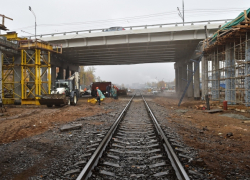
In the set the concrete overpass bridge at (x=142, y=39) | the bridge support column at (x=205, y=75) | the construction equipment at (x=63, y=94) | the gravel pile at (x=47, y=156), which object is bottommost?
the gravel pile at (x=47, y=156)

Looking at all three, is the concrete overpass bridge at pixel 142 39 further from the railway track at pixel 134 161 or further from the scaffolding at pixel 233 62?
the railway track at pixel 134 161

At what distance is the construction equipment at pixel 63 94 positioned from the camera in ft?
52.8

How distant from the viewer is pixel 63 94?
54.1 feet

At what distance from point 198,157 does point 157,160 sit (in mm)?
1004

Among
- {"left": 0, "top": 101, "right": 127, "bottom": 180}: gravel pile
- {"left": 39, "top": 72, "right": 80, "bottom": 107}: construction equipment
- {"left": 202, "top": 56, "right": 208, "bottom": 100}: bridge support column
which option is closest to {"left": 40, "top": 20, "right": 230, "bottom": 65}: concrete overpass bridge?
{"left": 202, "top": 56, "right": 208, "bottom": 100}: bridge support column

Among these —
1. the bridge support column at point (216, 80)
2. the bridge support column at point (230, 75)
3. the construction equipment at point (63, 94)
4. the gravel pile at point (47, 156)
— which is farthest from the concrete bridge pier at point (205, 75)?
the gravel pile at point (47, 156)

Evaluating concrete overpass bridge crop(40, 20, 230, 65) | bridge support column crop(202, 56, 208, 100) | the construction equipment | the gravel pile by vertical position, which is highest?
concrete overpass bridge crop(40, 20, 230, 65)

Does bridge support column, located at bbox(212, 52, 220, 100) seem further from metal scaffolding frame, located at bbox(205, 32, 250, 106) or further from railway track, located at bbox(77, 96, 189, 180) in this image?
railway track, located at bbox(77, 96, 189, 180)

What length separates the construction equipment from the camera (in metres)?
16.1

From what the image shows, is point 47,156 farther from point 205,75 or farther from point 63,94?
point 205,75

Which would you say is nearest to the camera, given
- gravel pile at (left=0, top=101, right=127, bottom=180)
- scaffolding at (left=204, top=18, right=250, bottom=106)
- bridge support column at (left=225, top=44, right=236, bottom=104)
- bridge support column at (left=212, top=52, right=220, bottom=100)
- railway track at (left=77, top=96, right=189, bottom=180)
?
railway track at (left=77, top=96, right=189, bottom=180)

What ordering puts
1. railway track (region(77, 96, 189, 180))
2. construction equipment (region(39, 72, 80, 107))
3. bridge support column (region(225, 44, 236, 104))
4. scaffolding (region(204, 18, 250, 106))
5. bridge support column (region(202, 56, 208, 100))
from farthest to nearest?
bridge support column (region(202, 56, 208, 100)), bridge support column (region(225, 44, 236, 104)), construction equipment (region(39, 72, 80, 107)), scaffolding (region(204, 18, 250, 106)), railway track (region(77, 96, 189, 180))

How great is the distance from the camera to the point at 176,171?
3594 mm

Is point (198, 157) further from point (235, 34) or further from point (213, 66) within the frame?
point (213, 66)
